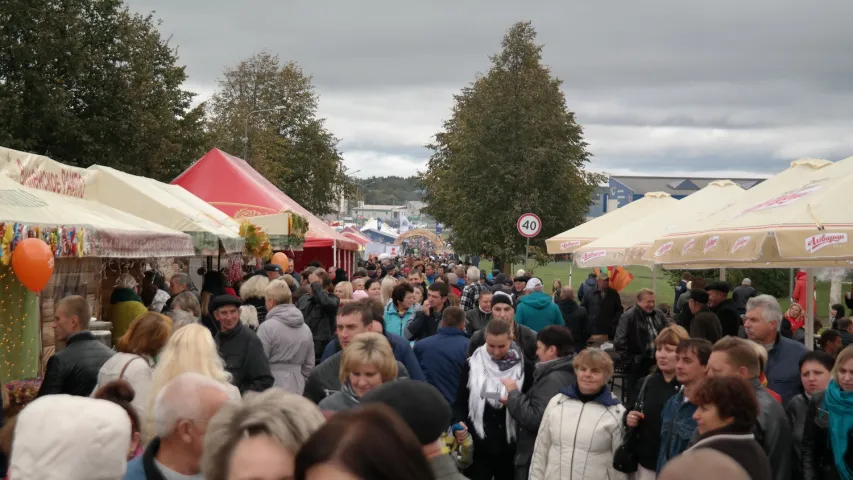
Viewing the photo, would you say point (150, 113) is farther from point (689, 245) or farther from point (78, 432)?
point (78, 432)

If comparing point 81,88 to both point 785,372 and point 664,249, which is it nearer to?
point 664,249

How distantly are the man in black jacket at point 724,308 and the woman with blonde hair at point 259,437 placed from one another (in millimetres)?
9791

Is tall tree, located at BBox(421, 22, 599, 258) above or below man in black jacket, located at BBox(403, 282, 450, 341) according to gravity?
above

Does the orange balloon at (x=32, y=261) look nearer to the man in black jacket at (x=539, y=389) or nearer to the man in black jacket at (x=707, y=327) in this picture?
the man in black jacket at (x=539, y=389)

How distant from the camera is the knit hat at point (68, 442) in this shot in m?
3.42

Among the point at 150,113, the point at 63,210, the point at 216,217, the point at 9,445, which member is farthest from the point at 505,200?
the point at 9,445

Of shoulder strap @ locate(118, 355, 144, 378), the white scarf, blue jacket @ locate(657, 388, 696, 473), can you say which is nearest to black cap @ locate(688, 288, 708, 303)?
the white scarf

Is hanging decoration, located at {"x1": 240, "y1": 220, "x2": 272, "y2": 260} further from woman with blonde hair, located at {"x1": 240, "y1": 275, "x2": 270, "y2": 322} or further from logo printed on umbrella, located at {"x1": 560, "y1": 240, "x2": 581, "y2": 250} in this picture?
logo printed on umbrella, located at {"x1": 560, "y1": 240, "x2": 581, "y2": 250}

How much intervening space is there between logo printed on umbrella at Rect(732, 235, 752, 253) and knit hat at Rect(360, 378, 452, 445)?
6282 mm

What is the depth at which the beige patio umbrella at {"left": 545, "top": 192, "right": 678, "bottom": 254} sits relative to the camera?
21.6m

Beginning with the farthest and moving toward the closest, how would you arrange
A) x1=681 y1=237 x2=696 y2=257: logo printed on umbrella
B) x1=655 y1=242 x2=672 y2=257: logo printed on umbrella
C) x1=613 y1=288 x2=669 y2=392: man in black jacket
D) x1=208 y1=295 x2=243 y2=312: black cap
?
x1=613 y1=288 x2=669 y2=392: man in black jacket → x1=655 y1=242 x2=672 y2=257: logo printed on umbrella → x1=681 y1=237 x2=696 y2=257: logo printed on umbrella → x1=208 y1=295 x2=243 y2=312: black cap

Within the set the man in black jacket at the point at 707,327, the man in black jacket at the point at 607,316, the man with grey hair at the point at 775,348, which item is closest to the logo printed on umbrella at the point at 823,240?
the man with grey hair at the point at 775,348

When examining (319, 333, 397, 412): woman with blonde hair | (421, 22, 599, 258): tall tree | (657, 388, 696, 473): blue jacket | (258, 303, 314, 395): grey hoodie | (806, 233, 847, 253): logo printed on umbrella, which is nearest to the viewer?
(319, 333, 397, 412): woman with blonde hair

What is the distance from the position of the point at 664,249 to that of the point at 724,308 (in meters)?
2.12
